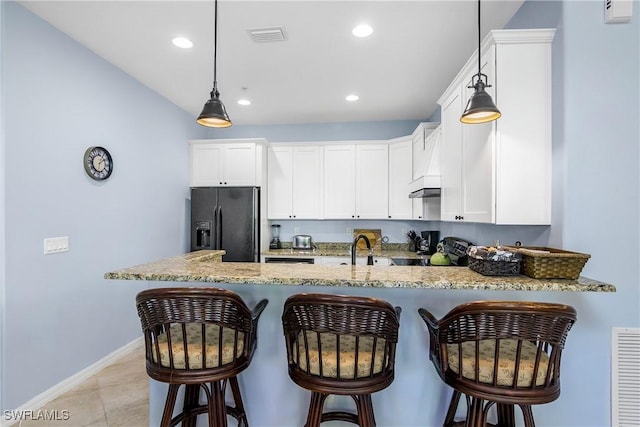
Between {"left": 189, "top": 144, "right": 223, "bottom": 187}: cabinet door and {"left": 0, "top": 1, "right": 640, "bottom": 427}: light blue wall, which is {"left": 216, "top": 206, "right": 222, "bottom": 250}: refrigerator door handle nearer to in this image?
{"left": 189, "top": 144, "right": 223, "bottom": 187}: cabinet door

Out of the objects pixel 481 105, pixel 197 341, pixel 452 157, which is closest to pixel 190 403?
pixel 197 341

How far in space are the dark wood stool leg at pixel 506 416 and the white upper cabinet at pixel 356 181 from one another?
9.70 ft

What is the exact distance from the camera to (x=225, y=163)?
13.8 ft

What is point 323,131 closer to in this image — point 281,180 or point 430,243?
point 281,180

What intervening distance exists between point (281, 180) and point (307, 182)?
38 centimetres

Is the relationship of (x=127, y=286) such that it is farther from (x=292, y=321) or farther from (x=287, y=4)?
(x=287, y=4)

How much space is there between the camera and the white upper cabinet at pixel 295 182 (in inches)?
173

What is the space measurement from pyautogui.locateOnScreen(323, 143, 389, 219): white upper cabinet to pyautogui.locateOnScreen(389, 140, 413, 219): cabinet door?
7 cm

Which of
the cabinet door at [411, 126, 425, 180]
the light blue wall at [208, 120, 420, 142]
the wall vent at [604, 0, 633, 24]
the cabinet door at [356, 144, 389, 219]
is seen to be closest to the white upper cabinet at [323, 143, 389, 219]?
the cabinet door at [356, 144, 389, 219]

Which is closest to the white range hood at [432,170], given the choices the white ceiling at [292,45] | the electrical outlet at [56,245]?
the white ceiling at [292,45]

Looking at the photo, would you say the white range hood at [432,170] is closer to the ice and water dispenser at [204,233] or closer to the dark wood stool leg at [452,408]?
the dark wood stool leg at [452,408]

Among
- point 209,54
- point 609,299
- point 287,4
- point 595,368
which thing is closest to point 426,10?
point 287,4

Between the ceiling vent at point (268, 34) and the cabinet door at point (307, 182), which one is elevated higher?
the ceiling vent at point (268, 34)

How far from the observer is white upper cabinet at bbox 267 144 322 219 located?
4.40 meters
